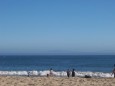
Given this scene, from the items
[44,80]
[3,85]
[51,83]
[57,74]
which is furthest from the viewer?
[57,74]

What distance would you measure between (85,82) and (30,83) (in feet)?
17.6

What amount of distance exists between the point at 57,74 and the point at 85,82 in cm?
1904

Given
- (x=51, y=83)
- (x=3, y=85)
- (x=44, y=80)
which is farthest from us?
(x=44, y=80)

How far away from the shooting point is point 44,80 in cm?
3081

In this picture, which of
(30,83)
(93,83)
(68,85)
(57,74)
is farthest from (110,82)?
(57,74)

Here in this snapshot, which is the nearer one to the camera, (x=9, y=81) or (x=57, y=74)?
(x=9, y=81)

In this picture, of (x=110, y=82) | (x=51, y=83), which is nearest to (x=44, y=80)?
(x=51, y=83)

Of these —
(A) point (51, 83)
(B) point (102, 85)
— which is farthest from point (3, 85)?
(B) point (102, 85)

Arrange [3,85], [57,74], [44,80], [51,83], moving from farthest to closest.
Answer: [57,74], [44,80], [51,83], [3,85]

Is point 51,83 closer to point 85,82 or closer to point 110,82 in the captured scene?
point 85,82

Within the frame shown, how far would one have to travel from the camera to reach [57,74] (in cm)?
4884

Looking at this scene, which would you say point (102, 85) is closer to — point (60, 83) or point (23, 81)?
point (60, 83)

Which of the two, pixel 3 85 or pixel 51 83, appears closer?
pixel 3 85

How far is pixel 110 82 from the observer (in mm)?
30609
